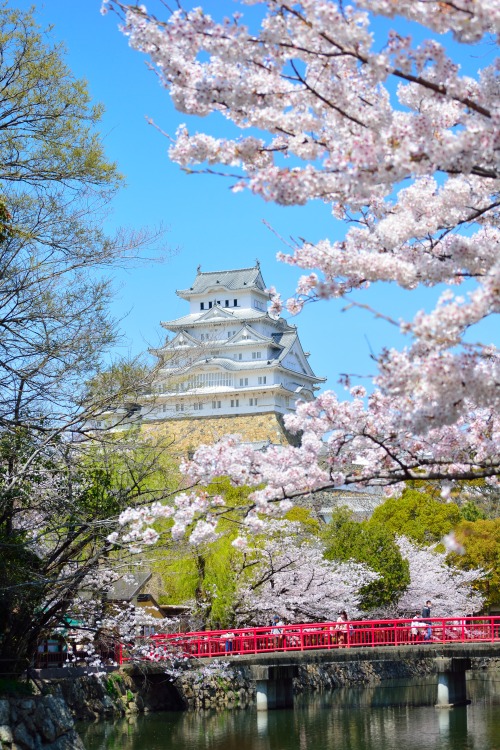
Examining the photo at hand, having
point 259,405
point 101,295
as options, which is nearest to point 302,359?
point 259,405

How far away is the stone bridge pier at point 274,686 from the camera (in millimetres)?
20266

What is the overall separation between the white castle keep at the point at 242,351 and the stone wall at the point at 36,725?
130 feet

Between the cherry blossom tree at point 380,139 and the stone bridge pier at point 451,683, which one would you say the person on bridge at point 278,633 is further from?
the cherry blossom tree at point 380,139

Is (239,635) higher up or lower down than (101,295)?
lower down

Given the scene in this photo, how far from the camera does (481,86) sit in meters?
5.05

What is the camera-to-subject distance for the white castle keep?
5344 cm

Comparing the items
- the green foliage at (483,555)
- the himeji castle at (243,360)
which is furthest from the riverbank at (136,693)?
the himeji castle at (243,360)

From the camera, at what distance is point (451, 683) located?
21.8m

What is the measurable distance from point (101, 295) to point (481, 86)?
7590 millimetres

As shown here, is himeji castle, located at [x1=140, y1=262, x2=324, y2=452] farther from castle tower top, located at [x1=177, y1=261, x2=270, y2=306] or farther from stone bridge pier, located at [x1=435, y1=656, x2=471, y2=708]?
stone bridge pier, located at [x1=435, y1=656, x2=471, y2=708]

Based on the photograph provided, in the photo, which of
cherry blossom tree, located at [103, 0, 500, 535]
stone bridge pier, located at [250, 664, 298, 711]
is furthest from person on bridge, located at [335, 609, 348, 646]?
cherry blossom tree, located at [103, 0, 500, 535]

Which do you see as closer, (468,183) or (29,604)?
(468,183)

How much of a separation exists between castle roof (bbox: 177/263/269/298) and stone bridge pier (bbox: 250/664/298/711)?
35.6 m

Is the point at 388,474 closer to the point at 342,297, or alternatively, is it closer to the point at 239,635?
the point at 342,297
